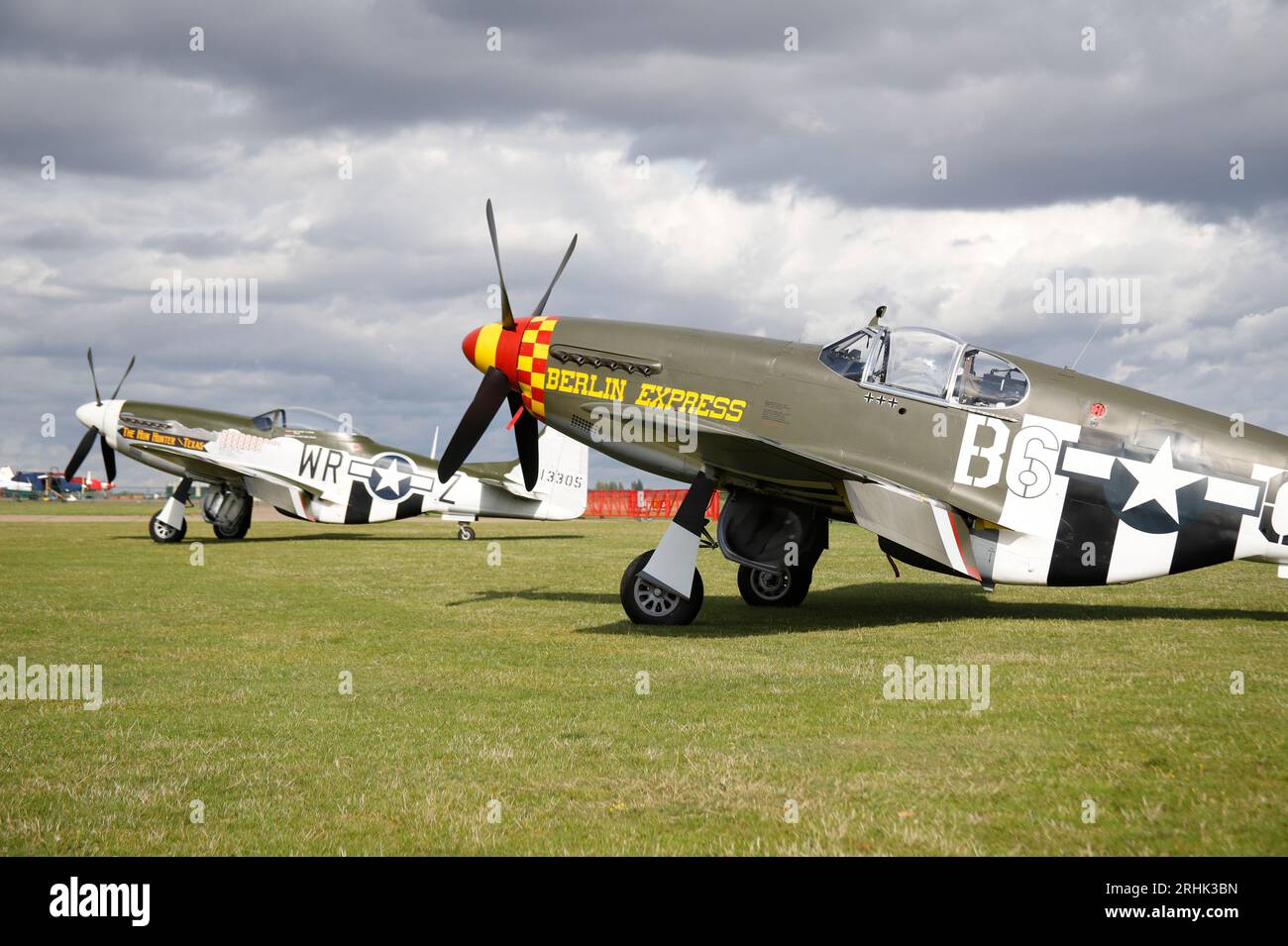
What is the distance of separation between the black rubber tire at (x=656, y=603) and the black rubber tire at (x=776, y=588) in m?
1.89

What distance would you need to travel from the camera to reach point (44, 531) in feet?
101

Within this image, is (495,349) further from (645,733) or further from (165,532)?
(165,532)

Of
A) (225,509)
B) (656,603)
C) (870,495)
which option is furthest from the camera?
(225,509)

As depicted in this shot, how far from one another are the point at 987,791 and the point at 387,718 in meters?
3.45

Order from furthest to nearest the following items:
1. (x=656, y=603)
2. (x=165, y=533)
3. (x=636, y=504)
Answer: (x=636, y=504) < (x=165, y=533) < (x=656, y=603)

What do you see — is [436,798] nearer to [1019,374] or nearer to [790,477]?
[790,477]

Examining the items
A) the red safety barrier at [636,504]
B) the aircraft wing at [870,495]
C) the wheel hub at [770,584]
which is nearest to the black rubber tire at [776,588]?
the wheel hub at [770,584]

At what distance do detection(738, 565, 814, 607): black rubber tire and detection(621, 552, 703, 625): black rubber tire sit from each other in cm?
189

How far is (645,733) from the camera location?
579 centimetres

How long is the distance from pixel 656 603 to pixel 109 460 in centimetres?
2182

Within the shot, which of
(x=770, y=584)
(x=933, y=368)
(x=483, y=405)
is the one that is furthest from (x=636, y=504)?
(x=933, y=368)

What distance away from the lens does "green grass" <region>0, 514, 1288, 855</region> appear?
4.18 m

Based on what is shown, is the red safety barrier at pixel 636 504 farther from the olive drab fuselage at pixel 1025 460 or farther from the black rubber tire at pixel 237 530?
the olive drab fuselage at pixel 1025 460

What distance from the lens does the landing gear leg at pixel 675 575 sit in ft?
32.7
